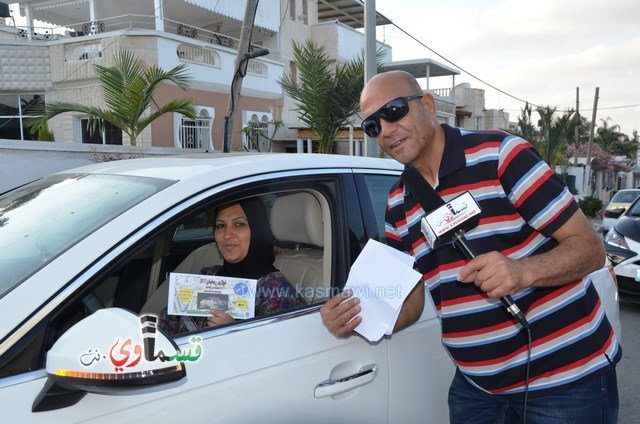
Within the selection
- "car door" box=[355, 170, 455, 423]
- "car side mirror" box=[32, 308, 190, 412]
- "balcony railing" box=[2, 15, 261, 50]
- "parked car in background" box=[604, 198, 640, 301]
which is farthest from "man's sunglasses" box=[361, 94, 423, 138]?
"balcony railing" box=[2, 15, 261, 50]

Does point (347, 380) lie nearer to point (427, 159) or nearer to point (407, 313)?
point (407, 313)

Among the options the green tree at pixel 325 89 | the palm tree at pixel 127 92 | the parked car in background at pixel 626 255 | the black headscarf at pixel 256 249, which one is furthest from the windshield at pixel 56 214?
the green tree at pixel 325 89

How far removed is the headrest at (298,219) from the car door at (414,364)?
210 millimetres

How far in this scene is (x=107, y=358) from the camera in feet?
4.32

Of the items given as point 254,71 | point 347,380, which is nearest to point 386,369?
point 347,380

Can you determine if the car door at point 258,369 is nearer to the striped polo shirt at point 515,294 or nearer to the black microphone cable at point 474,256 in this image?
the striped polo shirt at point 515,294

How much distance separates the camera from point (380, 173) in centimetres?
259

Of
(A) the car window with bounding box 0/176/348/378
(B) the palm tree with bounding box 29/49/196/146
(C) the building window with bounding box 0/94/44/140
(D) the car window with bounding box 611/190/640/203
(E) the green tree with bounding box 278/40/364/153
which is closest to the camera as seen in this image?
(A) the car window with bounding box 0/176/348/378

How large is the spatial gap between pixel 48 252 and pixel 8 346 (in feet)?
1.22

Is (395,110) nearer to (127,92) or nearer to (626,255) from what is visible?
(626,255)

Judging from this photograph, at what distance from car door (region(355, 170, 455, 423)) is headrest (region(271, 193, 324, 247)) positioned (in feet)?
0.69

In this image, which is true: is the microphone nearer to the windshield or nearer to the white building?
the windshield

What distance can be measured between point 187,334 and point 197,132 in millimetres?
15313

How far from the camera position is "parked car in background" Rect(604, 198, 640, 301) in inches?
247
